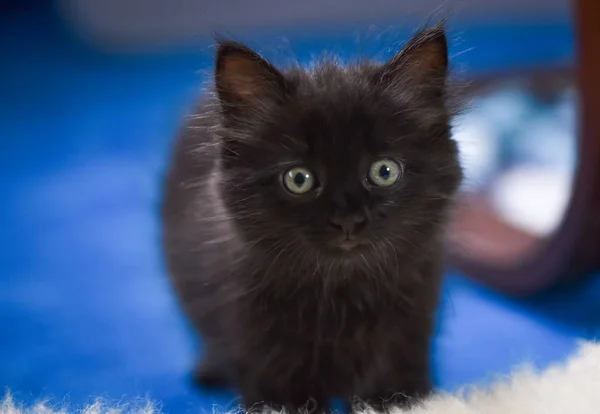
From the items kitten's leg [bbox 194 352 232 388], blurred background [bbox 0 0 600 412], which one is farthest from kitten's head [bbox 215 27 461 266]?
kitten's leg [bbox 194 352 232 388]

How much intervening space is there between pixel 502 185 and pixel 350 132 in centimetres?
130

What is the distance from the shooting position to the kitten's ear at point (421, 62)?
1.21 m

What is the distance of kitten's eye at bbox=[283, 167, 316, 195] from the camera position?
1.17 meters

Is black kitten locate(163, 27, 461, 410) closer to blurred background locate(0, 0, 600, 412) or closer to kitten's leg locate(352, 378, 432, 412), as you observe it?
kitten's leg locate(352, 378, 432, 412)

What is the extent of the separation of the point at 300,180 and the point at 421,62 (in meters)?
0.30

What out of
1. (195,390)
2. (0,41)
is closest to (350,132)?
(195,390)

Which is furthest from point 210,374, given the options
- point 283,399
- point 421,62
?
point 421,62

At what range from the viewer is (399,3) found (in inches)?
95.2

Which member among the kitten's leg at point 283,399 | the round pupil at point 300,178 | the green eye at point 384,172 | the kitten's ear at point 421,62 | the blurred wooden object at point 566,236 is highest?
the kitten's ear at point 421,62

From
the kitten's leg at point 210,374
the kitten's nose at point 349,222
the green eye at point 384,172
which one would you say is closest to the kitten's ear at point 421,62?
the green eye at point 384,172

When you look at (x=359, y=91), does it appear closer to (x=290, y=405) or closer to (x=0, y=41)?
(x=290, y=405)

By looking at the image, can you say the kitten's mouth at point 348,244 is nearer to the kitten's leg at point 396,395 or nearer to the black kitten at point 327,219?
the black kitten at point 327,219

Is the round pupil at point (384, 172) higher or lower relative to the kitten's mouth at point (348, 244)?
higher

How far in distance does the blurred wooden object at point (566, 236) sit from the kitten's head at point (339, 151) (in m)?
0.28
